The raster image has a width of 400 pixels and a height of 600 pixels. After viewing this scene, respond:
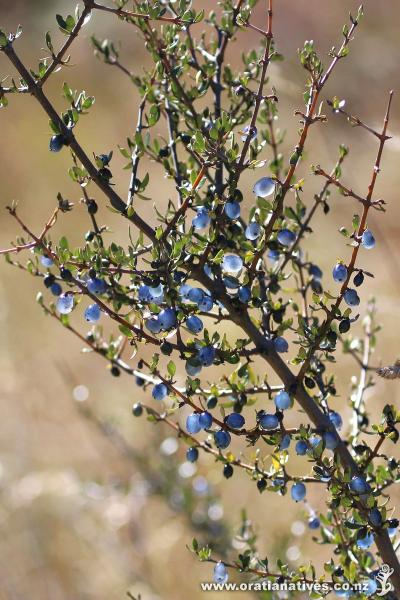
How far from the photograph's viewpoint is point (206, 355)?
128cm

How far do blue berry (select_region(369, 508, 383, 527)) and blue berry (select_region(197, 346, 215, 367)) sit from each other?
1.30 feet

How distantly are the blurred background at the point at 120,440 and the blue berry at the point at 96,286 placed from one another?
1.04ft

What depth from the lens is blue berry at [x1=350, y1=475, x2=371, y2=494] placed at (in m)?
1.34

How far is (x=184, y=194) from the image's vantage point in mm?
1311

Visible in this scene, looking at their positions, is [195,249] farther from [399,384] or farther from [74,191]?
[74,191]

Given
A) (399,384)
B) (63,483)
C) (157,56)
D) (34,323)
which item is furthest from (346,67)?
(157,56)

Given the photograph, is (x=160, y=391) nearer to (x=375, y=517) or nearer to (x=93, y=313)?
(x=93, y=313)

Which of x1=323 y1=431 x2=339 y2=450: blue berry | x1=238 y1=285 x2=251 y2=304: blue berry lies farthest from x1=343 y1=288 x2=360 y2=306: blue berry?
x1=323 y1=431 x2=339 y2=450: blue berry

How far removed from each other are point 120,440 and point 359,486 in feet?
5.53

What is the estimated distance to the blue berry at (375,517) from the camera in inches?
52.4

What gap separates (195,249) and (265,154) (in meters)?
4.55

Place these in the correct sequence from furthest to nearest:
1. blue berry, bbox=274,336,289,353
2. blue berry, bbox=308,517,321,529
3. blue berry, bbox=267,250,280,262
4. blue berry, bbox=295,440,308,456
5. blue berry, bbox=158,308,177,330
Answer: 1. blue berry, bbox=308,517,321,529
2. blue berry, bbox=267,250,280,262
3. blue berry, bbox=274,336,289,353
4. blue berry, bbox=295,440,308,456
5. blue berry, bbox=158,308,177,330

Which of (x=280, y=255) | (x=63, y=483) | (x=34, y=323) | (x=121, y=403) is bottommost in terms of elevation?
(x=280, y=255)

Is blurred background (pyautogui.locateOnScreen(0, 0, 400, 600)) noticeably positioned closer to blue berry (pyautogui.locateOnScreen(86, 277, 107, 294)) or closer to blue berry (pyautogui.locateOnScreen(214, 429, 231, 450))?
blue berry (pyautogui.locateOnScreen(86, 277, 107, 294))
